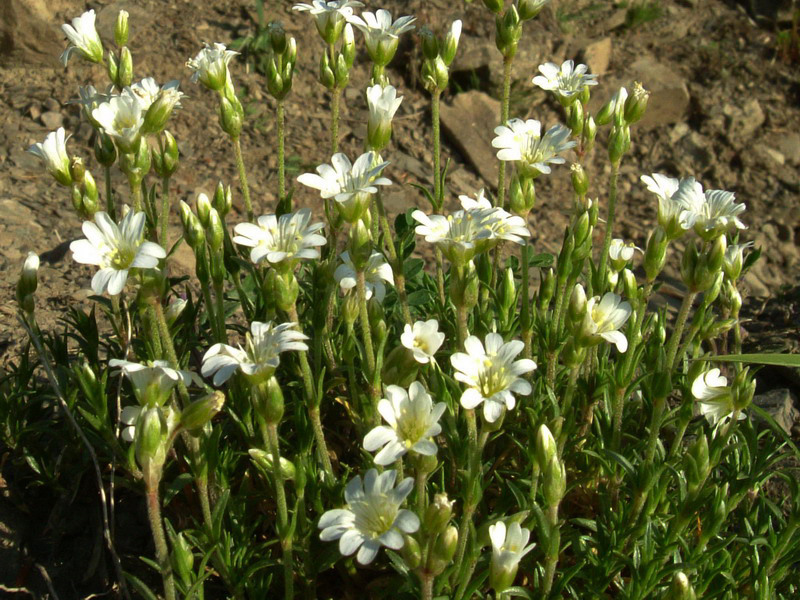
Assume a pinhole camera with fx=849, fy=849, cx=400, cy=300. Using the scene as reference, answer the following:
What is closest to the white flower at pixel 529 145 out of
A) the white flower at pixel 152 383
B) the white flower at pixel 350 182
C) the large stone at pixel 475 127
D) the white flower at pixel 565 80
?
the white flower at pixel 565 80

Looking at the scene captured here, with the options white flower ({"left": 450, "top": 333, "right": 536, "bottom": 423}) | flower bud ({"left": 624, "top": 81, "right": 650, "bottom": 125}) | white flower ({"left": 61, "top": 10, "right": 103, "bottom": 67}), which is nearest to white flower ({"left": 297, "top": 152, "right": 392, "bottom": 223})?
white flower ({"left": 450, "top": 333, "right": 536, "bottom": 423})

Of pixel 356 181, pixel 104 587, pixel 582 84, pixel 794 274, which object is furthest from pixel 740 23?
pixel 104 587

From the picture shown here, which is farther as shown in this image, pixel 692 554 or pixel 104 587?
pixel 104 587

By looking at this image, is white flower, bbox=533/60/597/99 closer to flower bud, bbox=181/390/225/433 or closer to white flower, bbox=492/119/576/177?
white flower, bbox=492/119/576/177

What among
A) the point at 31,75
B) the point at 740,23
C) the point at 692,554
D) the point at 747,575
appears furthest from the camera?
the point at 740,23

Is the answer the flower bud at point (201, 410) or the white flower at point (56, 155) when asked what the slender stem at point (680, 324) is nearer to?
the flower bud at point (201, 410)

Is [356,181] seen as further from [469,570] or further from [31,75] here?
[31,75]
